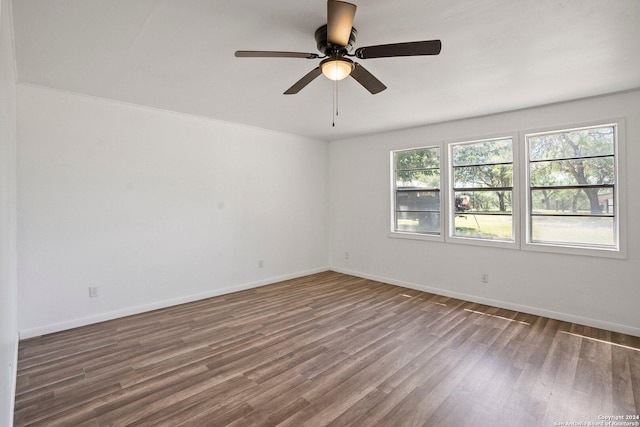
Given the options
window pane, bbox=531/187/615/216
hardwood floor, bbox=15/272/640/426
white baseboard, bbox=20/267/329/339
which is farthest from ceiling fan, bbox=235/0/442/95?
white baseboard, bbox=20/267/329/339

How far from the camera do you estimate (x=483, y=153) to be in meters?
4.36

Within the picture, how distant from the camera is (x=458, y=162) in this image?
4621 mm

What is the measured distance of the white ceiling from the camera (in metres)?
1.92

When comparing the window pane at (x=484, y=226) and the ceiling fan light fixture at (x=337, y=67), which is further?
the window pane at (x=484, y=226)

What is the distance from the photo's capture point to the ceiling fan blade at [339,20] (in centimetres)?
162

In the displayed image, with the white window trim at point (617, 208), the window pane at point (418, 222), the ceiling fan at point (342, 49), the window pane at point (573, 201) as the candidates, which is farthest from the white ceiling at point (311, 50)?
the window pane at point (418, 222)

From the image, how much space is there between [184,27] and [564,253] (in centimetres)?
448

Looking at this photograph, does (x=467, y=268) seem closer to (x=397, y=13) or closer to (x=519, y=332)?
(x=519, y=332)

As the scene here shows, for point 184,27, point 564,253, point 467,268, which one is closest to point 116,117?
point 184,27

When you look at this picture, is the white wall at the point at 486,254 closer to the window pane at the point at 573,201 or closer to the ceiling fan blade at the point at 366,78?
the window pane at the point at 573,201

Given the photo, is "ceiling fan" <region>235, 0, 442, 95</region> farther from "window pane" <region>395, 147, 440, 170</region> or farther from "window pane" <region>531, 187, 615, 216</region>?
"window pane" <region>531, 187, 615, 216</region>

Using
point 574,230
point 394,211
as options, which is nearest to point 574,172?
point 574,230

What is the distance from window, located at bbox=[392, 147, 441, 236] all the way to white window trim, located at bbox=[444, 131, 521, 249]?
7.2 inches

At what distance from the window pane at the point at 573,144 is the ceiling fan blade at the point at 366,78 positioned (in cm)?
267
